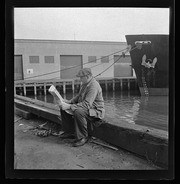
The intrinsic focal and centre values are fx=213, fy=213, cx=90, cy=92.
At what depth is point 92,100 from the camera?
3947 millimetres

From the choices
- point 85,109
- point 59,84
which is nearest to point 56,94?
point 85,109

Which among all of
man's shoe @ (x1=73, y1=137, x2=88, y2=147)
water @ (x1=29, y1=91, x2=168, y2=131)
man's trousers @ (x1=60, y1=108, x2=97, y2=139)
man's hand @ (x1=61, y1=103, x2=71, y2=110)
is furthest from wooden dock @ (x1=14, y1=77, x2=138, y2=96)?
man's shoe @ (x1=73, y1=137, x2=88, y2=147)

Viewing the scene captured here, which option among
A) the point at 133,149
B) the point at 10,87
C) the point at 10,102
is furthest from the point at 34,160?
the point at 133,149

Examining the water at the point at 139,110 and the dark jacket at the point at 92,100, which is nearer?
the dark jacket at the point at 92,100

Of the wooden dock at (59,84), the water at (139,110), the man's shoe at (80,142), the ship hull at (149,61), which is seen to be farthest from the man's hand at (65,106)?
the ship hull at (149,61)

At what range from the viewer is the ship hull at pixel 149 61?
1409cm

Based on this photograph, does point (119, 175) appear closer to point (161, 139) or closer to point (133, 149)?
point (133, 149)

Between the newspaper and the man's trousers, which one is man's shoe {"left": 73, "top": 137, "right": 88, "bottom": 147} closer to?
the man's trousers

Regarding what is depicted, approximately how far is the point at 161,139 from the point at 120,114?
27.6 ft

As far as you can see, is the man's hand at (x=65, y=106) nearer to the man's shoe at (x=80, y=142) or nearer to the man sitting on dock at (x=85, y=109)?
the man sitting on dock at (x=85, y=109)

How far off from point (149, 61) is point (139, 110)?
14.4ft

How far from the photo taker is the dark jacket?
155 inches

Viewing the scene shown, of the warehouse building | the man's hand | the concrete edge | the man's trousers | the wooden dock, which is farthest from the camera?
the wooden dock

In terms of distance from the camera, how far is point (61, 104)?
13.2 ft
